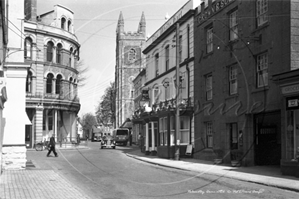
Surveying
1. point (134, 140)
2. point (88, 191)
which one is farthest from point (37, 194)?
point (134, 140)

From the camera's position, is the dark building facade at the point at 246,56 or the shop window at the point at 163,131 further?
the shop window at the point at 163,131

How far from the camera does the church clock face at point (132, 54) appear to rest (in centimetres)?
358

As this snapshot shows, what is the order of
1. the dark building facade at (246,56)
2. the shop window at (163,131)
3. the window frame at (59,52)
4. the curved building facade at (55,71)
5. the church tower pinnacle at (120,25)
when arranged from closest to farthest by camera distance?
1. the dark building facade at (246,56)
2. the church tower pinnacle at (120,25)
3. the curved building facade at (55,71)
4. the window frame at (59,52)
5. the shop window at (163,131)

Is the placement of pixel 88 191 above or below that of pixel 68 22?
below

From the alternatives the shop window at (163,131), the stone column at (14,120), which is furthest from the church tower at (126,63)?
the shop window at (163,131)

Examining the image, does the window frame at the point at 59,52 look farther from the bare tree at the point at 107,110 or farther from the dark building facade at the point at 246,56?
the dark building facade at the point at 246,56

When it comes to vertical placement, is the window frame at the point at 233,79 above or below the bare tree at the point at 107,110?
above

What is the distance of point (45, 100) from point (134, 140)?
192 feet

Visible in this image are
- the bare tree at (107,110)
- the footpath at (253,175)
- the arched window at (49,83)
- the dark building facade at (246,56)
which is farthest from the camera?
the arched window at (49,83)

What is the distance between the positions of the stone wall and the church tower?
666 inches

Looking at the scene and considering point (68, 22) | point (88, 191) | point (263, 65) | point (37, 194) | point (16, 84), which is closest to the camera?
point (68, 22)

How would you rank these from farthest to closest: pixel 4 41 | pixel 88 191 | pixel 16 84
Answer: pixel 16 84 → pixel 4 41 → pixel 88 191

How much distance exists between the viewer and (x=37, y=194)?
36.1 ft

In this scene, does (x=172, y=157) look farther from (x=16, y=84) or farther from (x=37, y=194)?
(x=37, y=194)
